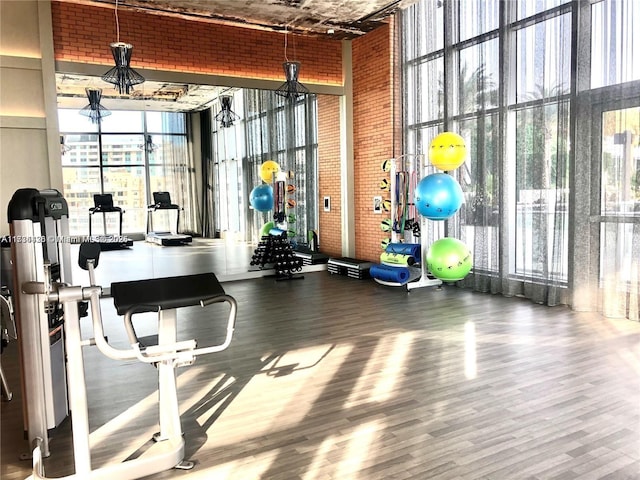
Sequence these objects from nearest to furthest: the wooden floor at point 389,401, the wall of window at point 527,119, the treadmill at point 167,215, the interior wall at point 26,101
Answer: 1. the wooden floor at point 389,401
2. the wall of window at point 527,119
3. the interior wall at point 26,101
4. the treadmill at point 167,215

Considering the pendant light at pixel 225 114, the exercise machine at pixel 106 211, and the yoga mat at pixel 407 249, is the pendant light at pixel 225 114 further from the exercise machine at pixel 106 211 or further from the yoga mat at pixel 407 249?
the yoga mat at pixel 407 249

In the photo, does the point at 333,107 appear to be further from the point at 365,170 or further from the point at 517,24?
the point at 517,24

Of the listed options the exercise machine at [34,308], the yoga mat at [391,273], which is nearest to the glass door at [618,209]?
the yoga mat at [391,273]

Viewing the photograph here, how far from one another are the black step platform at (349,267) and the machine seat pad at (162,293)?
579 centimetres

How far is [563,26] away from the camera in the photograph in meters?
5.72

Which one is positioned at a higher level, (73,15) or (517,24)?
(73,15)

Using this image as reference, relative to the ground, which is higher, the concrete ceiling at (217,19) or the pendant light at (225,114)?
the concrete ceiling at (217,19)

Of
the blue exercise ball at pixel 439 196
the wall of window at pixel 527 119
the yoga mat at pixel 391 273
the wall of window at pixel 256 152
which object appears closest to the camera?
the wall of window at pixel 527 119

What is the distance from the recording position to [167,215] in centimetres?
778

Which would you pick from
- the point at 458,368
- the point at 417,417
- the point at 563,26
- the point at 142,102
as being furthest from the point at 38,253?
the point at 563,26

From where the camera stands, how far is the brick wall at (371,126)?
852 centimetres

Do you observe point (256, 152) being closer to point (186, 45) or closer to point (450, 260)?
point (186, 45)

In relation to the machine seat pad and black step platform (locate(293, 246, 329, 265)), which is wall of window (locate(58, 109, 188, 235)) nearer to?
black step platform (locate(293, 246, 329, 265))

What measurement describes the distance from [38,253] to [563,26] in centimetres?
581
